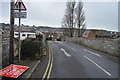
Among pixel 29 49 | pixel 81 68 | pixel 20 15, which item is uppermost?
pixel 20 15

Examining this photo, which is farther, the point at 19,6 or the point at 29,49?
the point at 29,49

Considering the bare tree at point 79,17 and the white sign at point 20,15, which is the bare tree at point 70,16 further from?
the white sign at point 20,15

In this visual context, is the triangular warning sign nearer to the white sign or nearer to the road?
the white sign

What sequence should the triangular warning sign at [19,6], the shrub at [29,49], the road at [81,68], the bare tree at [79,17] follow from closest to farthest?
the road at [81,68] → the triangular warning sign at [19,6] → the shrub at [29,49] → the bare tree at [79,17]

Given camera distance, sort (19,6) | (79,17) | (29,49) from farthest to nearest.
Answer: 1. (79,17)
2. (29,49)
3. (19,6)

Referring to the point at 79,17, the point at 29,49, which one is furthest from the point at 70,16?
the point at 29,49

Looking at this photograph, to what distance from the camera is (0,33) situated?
5.98 m

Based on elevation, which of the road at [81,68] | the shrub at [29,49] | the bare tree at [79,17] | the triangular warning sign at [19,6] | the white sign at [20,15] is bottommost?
the road at [81,68]

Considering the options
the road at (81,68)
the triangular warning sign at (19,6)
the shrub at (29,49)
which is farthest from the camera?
the shrub at (29,49)

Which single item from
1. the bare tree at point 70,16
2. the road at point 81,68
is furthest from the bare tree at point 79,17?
the road at point 81,68

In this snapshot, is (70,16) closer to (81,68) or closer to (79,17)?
(79,17)

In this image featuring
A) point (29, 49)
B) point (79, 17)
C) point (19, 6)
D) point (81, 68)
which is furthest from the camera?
point (79, 17)

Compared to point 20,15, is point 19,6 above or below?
above

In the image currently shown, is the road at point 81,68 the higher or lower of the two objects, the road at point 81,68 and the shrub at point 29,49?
the lower
